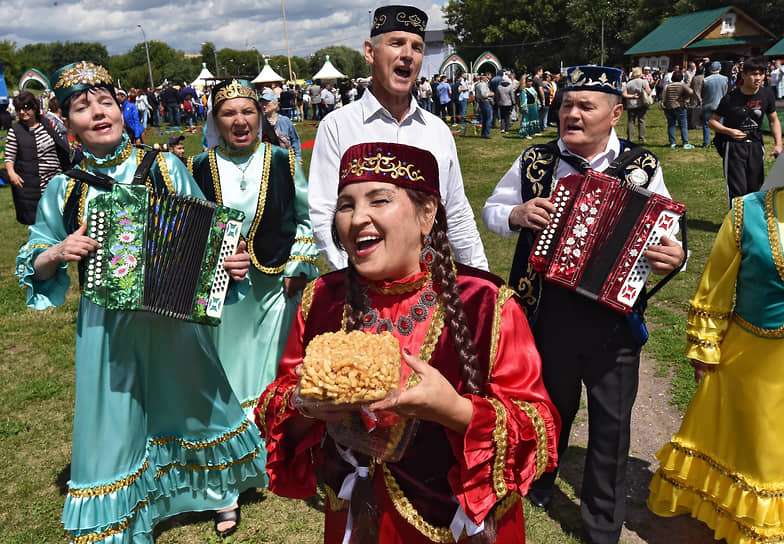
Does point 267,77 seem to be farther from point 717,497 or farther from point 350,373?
point 350,373

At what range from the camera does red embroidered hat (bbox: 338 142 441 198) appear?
1.99m

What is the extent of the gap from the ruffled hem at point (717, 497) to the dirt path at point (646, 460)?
0.62 ft

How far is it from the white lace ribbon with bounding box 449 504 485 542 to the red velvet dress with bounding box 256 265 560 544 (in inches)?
1.9

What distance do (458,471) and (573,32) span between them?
2583 inches

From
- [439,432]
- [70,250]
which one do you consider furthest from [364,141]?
[439,432]

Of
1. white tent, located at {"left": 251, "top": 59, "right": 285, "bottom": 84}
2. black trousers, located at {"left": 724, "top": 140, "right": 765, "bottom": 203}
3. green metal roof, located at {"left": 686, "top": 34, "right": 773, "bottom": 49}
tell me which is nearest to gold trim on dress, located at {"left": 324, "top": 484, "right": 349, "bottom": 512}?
black trousers, located at {"left": 724, "top": 140, "right": 765, "bottom": 203}

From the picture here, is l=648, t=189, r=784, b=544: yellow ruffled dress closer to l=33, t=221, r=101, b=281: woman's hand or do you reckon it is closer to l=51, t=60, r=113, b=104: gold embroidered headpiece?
l=33, t=221, r=101, b=281: woman's hand

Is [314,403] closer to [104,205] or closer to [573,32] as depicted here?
[104,205]

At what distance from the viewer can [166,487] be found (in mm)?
3775

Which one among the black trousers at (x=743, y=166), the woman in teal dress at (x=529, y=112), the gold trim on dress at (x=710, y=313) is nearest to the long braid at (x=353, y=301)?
the gold trim on dress at (x=710, y=313)

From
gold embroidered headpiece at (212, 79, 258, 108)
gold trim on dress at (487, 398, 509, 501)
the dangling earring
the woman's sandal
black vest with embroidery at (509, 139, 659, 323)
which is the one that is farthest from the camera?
gold embroidered headpiece at (212, 79, 258, 108)

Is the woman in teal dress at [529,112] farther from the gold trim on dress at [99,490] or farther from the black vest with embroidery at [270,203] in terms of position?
the gold trim on dress at [99,490]

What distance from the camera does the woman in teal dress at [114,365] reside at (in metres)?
3.31

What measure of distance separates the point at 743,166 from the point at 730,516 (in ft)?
21.5
